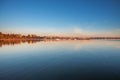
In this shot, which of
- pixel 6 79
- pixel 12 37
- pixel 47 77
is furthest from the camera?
pixel 12 37

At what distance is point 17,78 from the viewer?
7879mm

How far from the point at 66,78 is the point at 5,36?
459 ft

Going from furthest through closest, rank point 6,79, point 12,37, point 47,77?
point 12,37 < point 47,77 < point 6,79

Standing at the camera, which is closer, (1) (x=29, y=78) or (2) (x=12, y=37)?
(1) (x=29, y=78)

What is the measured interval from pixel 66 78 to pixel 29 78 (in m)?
2.24

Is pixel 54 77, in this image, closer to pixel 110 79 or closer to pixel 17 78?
pixel 17 78

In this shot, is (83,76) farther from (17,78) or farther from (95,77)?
(17,78)

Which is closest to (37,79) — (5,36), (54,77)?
(54,77)

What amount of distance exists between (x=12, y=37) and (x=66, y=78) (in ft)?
489

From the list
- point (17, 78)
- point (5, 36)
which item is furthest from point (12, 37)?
point (17, 78)

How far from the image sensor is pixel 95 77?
8.22 m

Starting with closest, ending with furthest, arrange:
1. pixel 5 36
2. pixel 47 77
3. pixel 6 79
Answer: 1. pixel 6 79
2. pixel 47 77
3. pixel 5 36

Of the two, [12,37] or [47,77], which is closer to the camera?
[47,77]

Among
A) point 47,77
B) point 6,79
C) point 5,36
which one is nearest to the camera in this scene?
point 6,79
